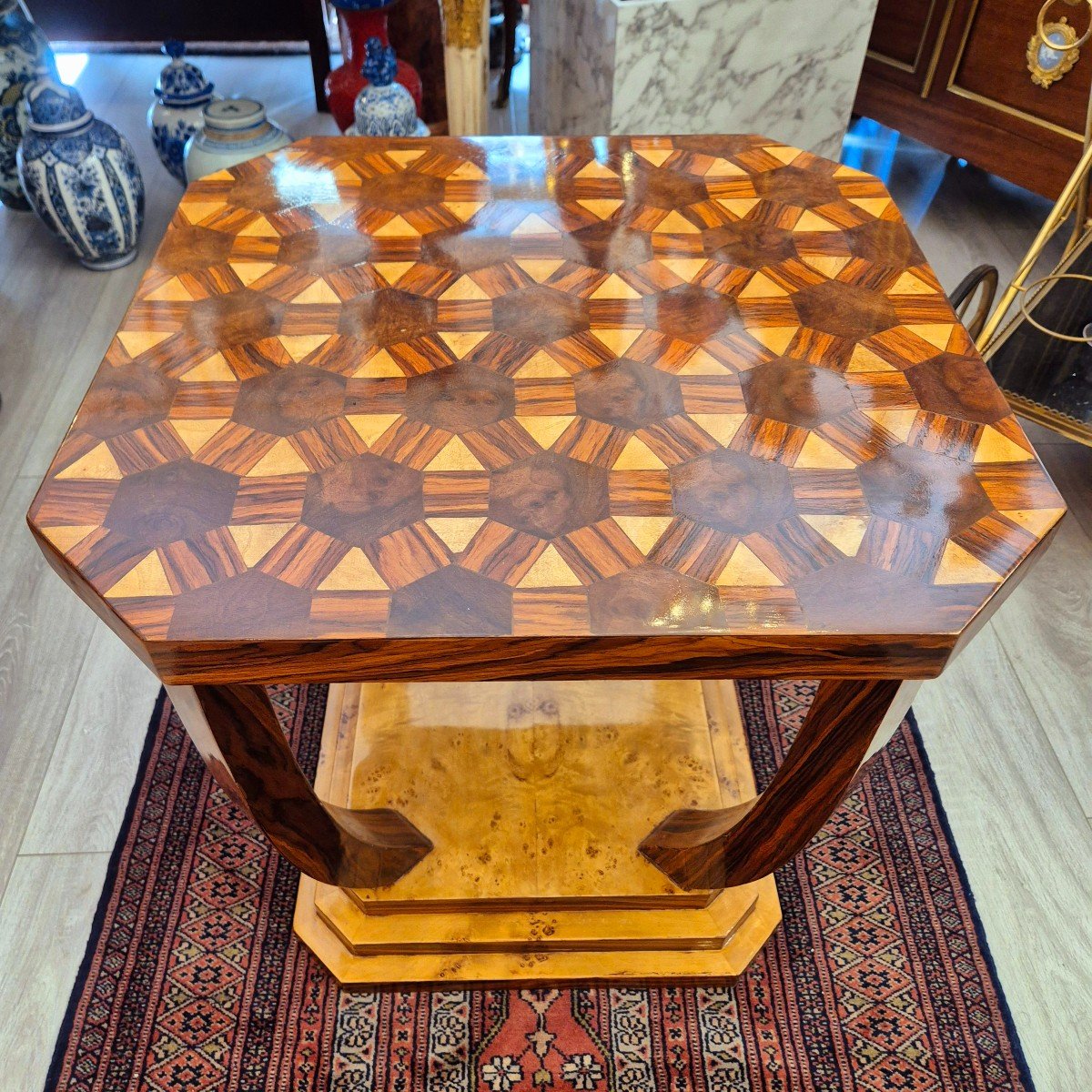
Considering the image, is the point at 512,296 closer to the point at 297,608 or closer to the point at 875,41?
the point at 297,608

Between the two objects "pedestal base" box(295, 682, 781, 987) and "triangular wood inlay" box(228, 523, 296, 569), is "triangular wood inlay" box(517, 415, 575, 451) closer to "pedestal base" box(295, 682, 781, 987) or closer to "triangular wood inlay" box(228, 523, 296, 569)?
"triangular wood inlay" box(228, 523, 296, 569)

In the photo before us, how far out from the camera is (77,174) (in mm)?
2264

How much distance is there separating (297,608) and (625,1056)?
73 cm

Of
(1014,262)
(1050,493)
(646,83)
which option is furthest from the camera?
(1014,262)

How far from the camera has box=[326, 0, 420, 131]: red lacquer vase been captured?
253cm

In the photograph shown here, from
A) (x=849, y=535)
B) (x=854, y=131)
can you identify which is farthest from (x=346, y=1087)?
(x=854, y=131)

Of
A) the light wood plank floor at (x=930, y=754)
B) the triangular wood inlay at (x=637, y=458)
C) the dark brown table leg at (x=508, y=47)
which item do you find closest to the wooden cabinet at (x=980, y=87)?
the light wood plank floor at (x=930, y=754)

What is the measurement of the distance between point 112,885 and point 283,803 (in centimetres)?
44

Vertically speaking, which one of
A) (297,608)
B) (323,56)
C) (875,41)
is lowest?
(323,56)

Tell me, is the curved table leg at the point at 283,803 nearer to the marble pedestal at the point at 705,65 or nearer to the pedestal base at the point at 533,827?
the pedestal base at the point at 533,827

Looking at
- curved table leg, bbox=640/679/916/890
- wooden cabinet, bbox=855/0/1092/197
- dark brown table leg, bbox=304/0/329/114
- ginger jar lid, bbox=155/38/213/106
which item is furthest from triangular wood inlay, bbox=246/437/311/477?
dark brown table leg, bbox=304/0/329/114

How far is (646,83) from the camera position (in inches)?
86.9

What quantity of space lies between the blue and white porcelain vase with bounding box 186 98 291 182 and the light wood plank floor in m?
0.54

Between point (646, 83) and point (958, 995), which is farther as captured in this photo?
point (646, 83)
